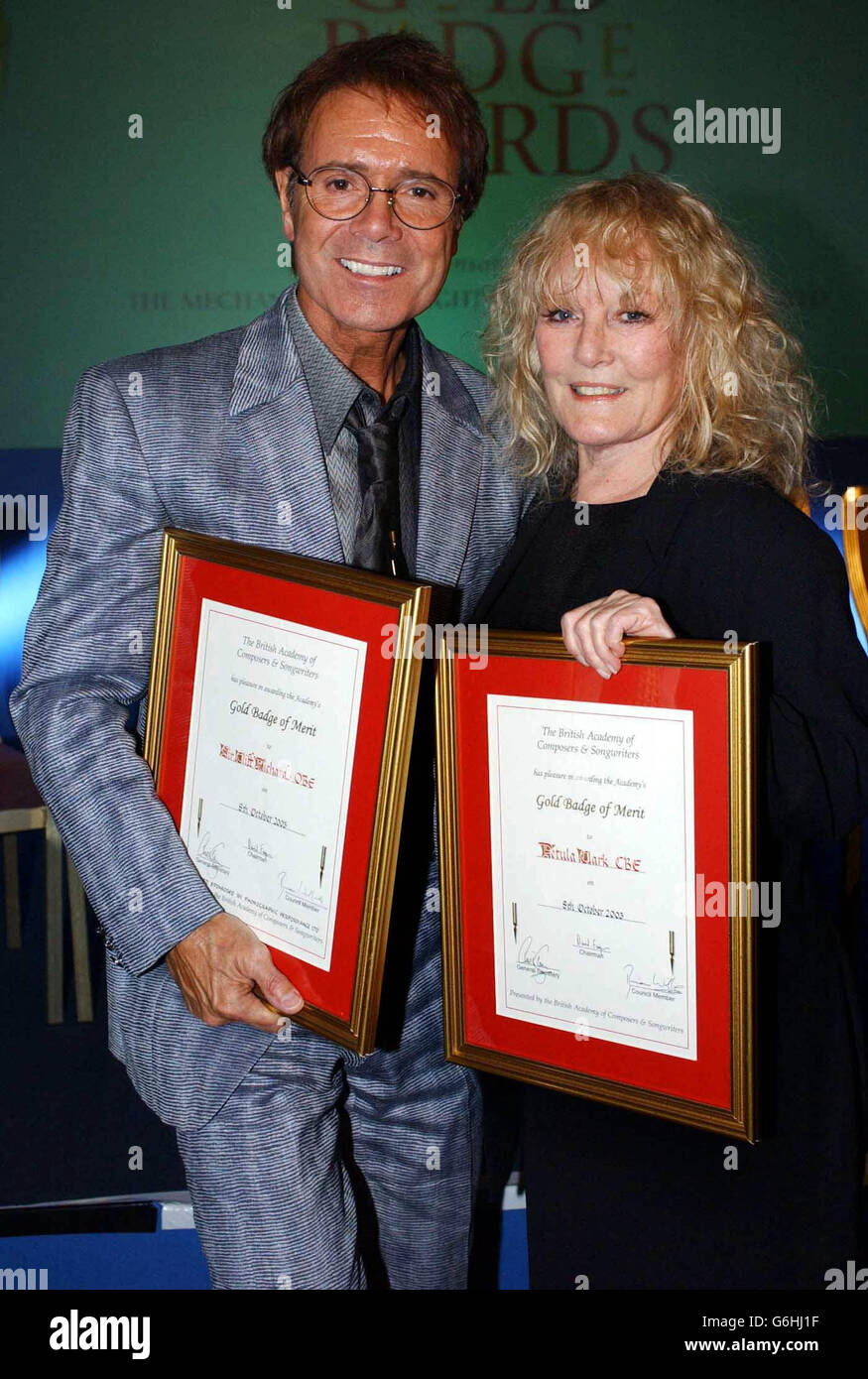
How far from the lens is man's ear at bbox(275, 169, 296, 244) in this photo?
1.68 metres

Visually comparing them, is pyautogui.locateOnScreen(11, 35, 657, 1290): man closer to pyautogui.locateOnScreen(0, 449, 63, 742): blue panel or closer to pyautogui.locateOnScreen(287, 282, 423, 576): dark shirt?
pyautogui.locateOnScreen(287, 282, 423, 576): dark shirt

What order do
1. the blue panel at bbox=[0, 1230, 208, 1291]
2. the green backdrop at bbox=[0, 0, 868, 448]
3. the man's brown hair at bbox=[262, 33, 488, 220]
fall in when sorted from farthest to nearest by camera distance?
1. the green backdrop at bbox=[0, 0, 868, 448]
2. the blue panel at bbox=[0, 1230, 208, 1291]
3. the man's brown hair at bbox=[262, 33, 488, 220]

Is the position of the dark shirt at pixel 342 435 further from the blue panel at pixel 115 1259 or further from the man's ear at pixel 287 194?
the blue panel at pixel 115 1259

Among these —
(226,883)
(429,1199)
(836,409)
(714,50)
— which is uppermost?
(714,50)

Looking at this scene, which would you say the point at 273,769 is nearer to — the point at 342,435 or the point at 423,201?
the point at 342,435

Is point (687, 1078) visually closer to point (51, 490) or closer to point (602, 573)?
point (602, 573)

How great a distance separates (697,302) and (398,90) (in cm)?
47

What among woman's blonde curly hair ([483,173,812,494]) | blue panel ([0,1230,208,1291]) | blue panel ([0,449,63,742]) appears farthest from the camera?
blue panel ([0,449,63,742])
